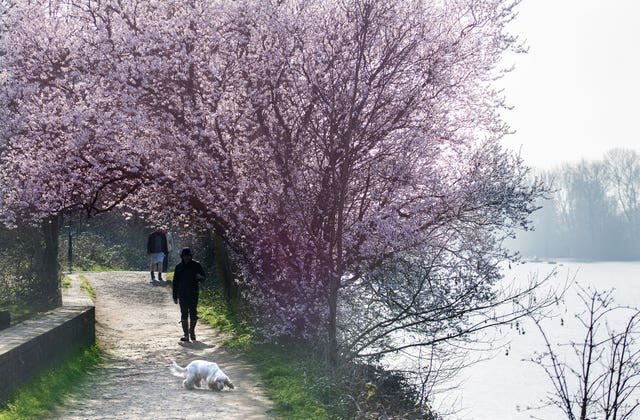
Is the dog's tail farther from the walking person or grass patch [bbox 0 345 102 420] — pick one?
the walking person

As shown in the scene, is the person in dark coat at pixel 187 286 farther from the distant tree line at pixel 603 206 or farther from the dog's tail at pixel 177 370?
the distant tree line at pixel 603 206

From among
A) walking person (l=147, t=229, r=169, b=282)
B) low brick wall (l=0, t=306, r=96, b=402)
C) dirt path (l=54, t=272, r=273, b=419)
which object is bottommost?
dirt path (l=54, t=272, r=273, b=419)

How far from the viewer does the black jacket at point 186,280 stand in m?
16.4

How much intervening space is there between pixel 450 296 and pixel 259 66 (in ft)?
16.6

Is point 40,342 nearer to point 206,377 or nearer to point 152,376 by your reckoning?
point 152,376

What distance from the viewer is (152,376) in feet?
42.6

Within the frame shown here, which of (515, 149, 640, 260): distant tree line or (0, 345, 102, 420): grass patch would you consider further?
(515, 149, 640, 260): distant tree line

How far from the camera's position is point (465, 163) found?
15953mm

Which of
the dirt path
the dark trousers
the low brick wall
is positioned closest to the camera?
the low brick wall

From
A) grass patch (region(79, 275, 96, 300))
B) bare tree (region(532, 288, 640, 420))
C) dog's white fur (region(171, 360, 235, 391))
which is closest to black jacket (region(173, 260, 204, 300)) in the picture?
dog's white fur (region(171, 360, 235, 391))

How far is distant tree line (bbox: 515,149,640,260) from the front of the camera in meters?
108

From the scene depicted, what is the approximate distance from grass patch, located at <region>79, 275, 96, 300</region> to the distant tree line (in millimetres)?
84628

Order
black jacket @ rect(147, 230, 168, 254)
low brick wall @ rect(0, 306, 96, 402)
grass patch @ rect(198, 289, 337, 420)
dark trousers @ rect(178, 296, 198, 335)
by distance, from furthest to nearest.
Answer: black jacket @ rect(147, 230, 168, 254) < dark trousers @ rect(178, 296, 198, 335) < grass patch @ rect(198, 289, 337, 420) < low brick wall @ rect(0, 306, 96, 402)

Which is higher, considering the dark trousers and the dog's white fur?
the dark trousers
